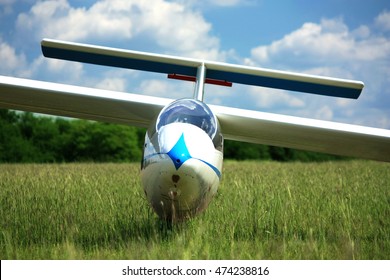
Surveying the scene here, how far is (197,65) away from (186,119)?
325 cm

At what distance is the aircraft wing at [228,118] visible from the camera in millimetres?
7336

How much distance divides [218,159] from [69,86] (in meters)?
2.97

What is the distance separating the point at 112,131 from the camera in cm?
6212

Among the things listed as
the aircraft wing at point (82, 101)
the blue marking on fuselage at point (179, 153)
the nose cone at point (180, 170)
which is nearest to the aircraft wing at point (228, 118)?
the aircraft wing at point (82, 101)

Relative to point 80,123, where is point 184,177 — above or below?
below

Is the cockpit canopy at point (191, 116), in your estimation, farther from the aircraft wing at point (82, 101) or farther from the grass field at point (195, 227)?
the grass field at point (195, 227)

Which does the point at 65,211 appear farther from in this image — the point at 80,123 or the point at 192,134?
the point at 80,123

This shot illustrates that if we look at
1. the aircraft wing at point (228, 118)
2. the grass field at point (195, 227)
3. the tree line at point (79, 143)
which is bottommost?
the grass field at point (195, 227)

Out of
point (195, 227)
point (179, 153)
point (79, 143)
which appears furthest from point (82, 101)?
point (79, 143)

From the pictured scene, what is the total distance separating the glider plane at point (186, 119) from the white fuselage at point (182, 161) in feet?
0.04

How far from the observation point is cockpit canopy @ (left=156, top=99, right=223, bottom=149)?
590 cm

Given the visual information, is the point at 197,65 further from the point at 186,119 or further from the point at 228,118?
the point at 186,119

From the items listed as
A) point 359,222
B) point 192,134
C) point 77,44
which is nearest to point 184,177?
point 192,134

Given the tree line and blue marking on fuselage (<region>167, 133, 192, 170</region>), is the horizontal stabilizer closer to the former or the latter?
blue marking on fuselage (<region>167, 133, 192, 170</region>)
